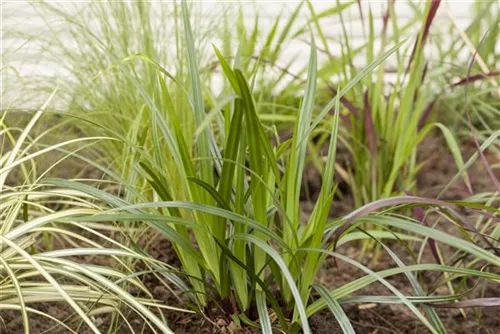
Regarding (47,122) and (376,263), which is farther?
(47,122)

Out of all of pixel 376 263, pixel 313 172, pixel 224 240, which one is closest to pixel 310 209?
pixel 313 172

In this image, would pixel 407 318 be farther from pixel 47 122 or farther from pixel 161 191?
pixel 47 122

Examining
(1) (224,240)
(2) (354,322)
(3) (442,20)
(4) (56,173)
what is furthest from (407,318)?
(3) (442,20)

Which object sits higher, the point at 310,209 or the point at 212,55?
the point at 212,55

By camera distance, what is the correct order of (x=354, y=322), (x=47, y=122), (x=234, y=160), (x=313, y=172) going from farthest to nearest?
1. (x=313, y=172)
2. (x=47, y=122)
3. (x=354, y=322)
4. (x=234, y=160)

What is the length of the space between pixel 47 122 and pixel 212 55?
53 centimetres

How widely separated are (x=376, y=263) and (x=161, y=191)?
0.87 meters

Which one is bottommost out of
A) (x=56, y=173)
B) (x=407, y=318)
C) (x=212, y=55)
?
(x=407, y=318)

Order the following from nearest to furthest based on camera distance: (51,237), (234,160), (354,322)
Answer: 1. (234,160)
2. (354,322)
3. (51,237)

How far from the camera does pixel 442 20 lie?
362 cm

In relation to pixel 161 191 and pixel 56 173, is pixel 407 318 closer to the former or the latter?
pixel 161 191

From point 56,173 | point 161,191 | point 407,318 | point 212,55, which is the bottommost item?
point 407,318

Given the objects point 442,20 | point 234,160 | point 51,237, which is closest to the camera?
point 234,160

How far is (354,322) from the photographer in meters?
1.88
